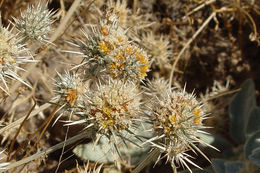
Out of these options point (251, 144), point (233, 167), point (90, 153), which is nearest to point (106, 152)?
point (90, 153)

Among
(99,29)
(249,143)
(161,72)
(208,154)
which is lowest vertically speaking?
(208,154)

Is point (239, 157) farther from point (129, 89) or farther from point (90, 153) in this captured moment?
point (129, 89)

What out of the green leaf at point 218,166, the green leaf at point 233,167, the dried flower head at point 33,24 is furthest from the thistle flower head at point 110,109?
the green leaf at point 233,167

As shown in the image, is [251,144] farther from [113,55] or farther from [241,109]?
[113,55]

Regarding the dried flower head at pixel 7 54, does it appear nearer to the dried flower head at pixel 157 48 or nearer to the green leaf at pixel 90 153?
the green leaf at pixel 90 153

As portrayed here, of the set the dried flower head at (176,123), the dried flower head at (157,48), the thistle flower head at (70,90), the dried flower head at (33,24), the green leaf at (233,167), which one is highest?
the dried flower head at (33,24)

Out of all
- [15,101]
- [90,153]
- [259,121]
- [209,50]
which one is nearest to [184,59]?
[209,50]
